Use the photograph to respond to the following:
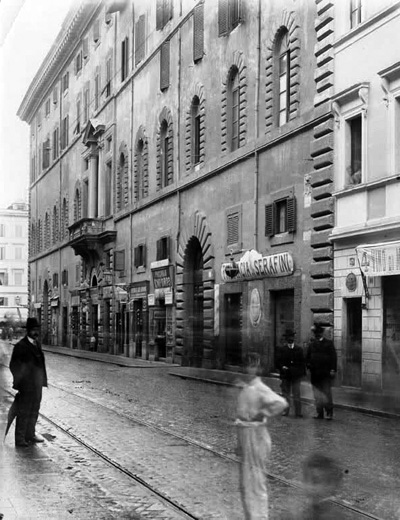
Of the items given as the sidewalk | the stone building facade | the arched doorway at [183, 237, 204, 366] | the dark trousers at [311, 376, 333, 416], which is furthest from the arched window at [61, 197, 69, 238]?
the dark trousers at [311, 376, 333, 416]

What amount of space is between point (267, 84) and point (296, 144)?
56 centimetres

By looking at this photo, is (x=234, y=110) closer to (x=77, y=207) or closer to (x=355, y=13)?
(x=77, y=207)

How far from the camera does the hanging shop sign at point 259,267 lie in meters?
5.89

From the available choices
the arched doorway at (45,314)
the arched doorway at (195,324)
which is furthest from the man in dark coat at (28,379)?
the arched doorway at (195,324)

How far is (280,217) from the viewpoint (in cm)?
679

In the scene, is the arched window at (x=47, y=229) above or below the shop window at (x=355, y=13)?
below

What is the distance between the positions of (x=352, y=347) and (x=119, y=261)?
3.60m

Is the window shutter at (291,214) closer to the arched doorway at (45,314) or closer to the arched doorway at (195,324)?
the arched doorway at (195,324)

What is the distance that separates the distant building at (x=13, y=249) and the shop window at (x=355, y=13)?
25.0ft

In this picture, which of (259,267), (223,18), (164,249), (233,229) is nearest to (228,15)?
(223,18)

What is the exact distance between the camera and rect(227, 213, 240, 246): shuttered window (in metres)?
8.05

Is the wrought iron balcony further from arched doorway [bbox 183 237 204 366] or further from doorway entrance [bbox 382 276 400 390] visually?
doorway entrance [bbox 382 276 400 390]

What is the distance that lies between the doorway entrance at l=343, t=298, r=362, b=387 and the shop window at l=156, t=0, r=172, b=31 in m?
2.95

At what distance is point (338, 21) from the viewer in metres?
11.4
